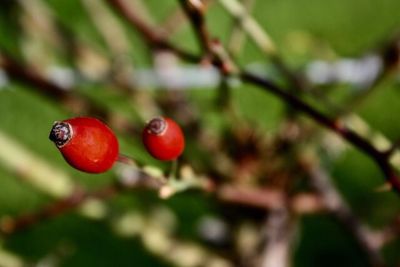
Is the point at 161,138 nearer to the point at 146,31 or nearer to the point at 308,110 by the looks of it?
the point at 308,110

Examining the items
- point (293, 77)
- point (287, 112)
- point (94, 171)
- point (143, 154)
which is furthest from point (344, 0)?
point (94, 171)

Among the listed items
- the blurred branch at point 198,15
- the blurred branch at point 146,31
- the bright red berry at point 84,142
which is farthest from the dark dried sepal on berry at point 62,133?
the blurred branch at point 146,31

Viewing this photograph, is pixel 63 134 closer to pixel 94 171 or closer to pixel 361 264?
pixel 94 171

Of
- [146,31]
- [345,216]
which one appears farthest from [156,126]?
[345,216]

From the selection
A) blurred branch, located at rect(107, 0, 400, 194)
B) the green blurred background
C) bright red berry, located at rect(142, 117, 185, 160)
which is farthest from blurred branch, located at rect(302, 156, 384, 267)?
bright red berry, located at rect(142, 117, 185, 160)

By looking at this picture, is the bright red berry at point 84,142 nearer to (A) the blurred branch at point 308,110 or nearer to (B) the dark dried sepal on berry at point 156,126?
(B) the dark dried sepal on berry at point 156,126

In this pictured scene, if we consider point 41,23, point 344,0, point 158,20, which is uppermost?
point 344,0

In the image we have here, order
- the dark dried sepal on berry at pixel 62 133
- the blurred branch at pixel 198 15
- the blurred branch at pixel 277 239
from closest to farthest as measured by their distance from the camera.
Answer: the dark dried sepal on berry at pixel 62 133 < the blurred branch at pixel 198 15 < the blurred branch at pixel 277 239

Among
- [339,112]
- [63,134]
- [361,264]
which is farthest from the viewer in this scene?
[361,264]
